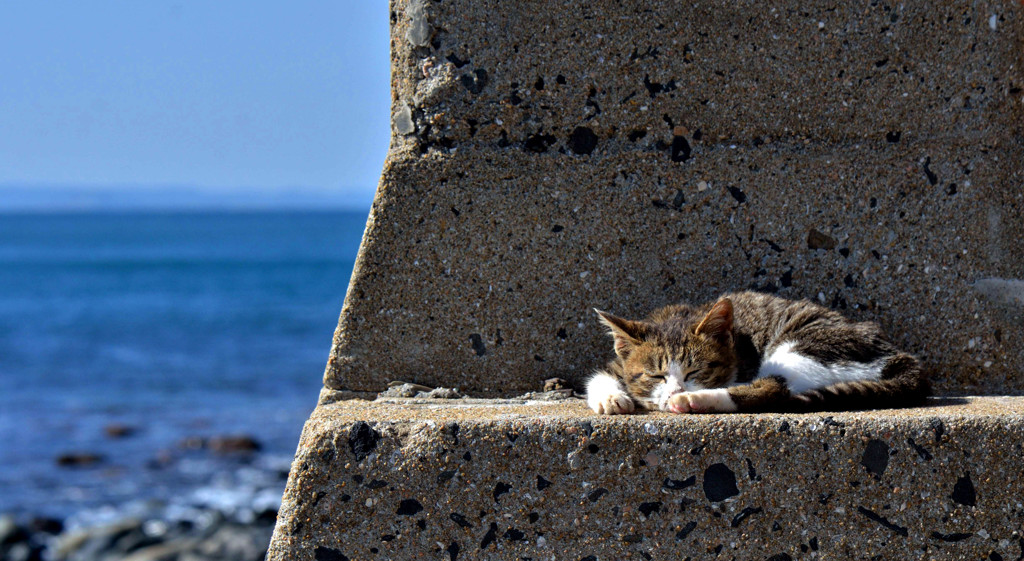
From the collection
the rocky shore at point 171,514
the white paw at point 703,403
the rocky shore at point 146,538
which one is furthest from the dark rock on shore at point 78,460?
the white paw at point 703,403

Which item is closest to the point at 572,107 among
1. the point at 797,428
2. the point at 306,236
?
the point at 797,428

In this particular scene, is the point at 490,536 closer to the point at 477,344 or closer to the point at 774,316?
the point at 477,344

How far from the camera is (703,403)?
2.13 metres

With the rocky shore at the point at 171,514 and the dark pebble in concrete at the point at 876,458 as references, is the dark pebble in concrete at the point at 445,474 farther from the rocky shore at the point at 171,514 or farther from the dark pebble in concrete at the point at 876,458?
the rocky shore at the point at 171,514

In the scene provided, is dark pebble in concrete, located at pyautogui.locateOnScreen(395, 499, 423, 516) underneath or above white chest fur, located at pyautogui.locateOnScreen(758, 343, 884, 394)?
underneath

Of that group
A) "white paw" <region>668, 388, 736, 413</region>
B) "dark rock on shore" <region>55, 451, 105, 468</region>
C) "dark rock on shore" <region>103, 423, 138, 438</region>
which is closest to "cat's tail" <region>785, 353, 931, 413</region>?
"white paw" <region>668, 388, 736, 413</region>

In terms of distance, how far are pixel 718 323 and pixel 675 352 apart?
0.14m

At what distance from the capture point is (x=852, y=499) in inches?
75.0

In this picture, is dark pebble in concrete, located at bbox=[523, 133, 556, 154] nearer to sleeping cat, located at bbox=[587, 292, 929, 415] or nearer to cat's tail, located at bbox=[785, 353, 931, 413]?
sleeping cat, located at bbox=[587, 292, 929, 415]

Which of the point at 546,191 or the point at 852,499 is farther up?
the point at 546,191

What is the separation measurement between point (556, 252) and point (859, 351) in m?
0.79

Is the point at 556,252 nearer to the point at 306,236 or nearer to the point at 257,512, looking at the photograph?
the point at 257,512

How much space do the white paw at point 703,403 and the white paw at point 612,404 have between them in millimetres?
107

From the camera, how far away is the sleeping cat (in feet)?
7.14
